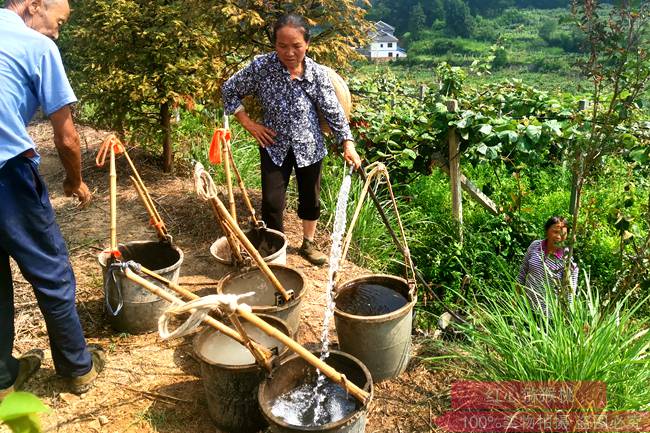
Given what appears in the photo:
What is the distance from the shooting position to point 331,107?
348 centimetres

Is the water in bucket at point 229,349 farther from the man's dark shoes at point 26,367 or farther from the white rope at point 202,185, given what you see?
the man's dark shoes at point 26,367

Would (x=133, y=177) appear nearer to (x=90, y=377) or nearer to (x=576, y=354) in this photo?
(x=90, y=377)

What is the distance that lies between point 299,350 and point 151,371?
4.24ft

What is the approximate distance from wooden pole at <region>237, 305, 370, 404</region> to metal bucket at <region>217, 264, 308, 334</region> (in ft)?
2.64

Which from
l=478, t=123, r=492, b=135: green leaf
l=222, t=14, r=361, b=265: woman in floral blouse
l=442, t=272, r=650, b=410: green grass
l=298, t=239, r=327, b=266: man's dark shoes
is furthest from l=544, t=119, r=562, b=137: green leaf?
l=298, t=239, r=327, b=266: man's dark shoes

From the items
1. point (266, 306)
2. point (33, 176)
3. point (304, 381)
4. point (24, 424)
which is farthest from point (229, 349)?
point (24, 424)

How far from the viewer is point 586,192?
5348mm

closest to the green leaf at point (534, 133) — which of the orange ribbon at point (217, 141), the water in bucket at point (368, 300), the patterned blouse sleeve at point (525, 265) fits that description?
the patterned blouse sleeve at point (525, 265)

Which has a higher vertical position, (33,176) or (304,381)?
(33,176)

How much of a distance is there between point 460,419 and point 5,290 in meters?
2.27

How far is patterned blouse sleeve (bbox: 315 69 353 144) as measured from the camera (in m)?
3.46

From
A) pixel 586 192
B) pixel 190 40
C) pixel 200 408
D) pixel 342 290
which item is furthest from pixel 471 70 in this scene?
pixel 200 408

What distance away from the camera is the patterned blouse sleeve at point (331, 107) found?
346cm

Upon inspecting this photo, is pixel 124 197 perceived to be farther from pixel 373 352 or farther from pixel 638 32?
pixel 638 32
